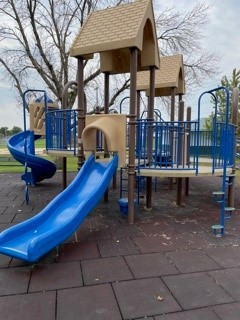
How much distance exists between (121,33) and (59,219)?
3.30 metres

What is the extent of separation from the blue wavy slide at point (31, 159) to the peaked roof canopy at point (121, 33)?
378 centimetres

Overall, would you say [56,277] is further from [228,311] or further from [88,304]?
[228,311]

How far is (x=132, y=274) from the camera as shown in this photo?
304cm

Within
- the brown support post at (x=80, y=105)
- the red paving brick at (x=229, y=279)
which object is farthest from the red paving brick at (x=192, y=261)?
the brown support post at (x=80, y=105)

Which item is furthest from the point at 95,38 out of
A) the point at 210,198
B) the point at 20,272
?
the point at 210,198

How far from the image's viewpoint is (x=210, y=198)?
718cm

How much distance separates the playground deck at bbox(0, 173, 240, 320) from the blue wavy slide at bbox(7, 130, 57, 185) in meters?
3.01

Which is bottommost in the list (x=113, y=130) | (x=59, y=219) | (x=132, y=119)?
(x=59, y=219)

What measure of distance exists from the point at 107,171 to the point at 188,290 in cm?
247

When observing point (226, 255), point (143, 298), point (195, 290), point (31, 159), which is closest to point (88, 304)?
point (143, 298)

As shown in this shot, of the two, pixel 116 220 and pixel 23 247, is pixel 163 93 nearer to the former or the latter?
pixel 116 220

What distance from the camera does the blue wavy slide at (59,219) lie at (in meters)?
3.12

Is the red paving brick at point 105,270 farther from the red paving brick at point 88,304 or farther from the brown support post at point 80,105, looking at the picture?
the brown support post at point 80,105

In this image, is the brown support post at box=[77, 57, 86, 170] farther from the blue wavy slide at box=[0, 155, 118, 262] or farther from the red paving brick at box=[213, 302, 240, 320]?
the red paving brick at box=[213, 302, 240, 320]
